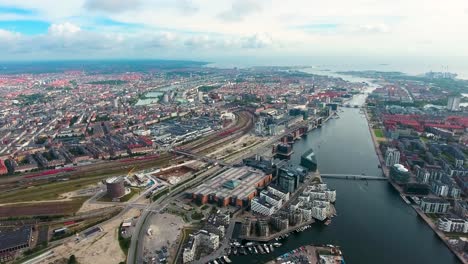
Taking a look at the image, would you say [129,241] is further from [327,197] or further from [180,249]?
[327,197]

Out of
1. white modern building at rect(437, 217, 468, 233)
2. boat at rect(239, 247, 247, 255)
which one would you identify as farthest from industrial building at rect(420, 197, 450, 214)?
boat at rect(239, 247, 247, 255)

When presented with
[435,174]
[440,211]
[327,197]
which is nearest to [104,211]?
[327,197]

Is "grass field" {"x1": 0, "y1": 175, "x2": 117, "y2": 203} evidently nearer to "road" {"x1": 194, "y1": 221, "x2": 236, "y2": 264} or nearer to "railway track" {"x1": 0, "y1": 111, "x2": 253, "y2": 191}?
"railway track" {"x1": 0, "y1": 111, "x2": 253, "y2": 191}

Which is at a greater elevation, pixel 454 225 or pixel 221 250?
pixel 454 225

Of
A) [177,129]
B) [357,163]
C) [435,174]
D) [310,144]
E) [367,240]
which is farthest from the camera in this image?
[177,129]

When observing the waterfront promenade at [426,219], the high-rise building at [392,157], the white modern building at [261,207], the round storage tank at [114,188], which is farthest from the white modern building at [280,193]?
the high-rise building at [392,157]

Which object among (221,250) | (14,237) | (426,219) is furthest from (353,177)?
(14,237)

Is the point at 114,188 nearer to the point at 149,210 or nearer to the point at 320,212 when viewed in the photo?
the point at 149,210
